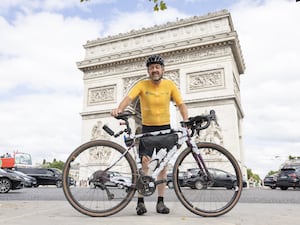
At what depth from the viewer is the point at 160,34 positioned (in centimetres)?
2209

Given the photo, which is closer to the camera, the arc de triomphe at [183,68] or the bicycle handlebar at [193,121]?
the bicycle handlebar at [193,121]

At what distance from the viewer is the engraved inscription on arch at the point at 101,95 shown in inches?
895

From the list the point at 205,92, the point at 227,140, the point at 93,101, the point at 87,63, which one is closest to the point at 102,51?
the point at 87,63

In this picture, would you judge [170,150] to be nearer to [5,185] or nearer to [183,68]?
[5,185]

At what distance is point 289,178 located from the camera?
43.8 feet

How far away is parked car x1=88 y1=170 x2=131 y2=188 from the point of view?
2.81 m

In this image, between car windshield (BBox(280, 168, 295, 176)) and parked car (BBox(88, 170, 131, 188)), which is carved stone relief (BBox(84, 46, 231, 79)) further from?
parked car (BBox(88, 170, 131, 188))

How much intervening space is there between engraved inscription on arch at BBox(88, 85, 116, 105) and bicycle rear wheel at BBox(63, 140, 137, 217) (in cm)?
1975

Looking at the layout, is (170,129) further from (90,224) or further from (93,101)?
(93,101)

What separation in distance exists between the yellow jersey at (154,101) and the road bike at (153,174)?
8.1 inches

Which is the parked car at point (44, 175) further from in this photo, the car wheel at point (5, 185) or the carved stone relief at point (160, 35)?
the car wheel at point (5, 185)

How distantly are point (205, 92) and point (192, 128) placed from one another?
16556 mm

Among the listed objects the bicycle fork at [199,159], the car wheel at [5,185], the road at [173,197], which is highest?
the bicycle fork at [199,159]

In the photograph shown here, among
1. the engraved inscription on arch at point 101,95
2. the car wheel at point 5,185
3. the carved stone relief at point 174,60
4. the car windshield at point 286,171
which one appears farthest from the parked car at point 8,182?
the carved stone relief at point 174,60
